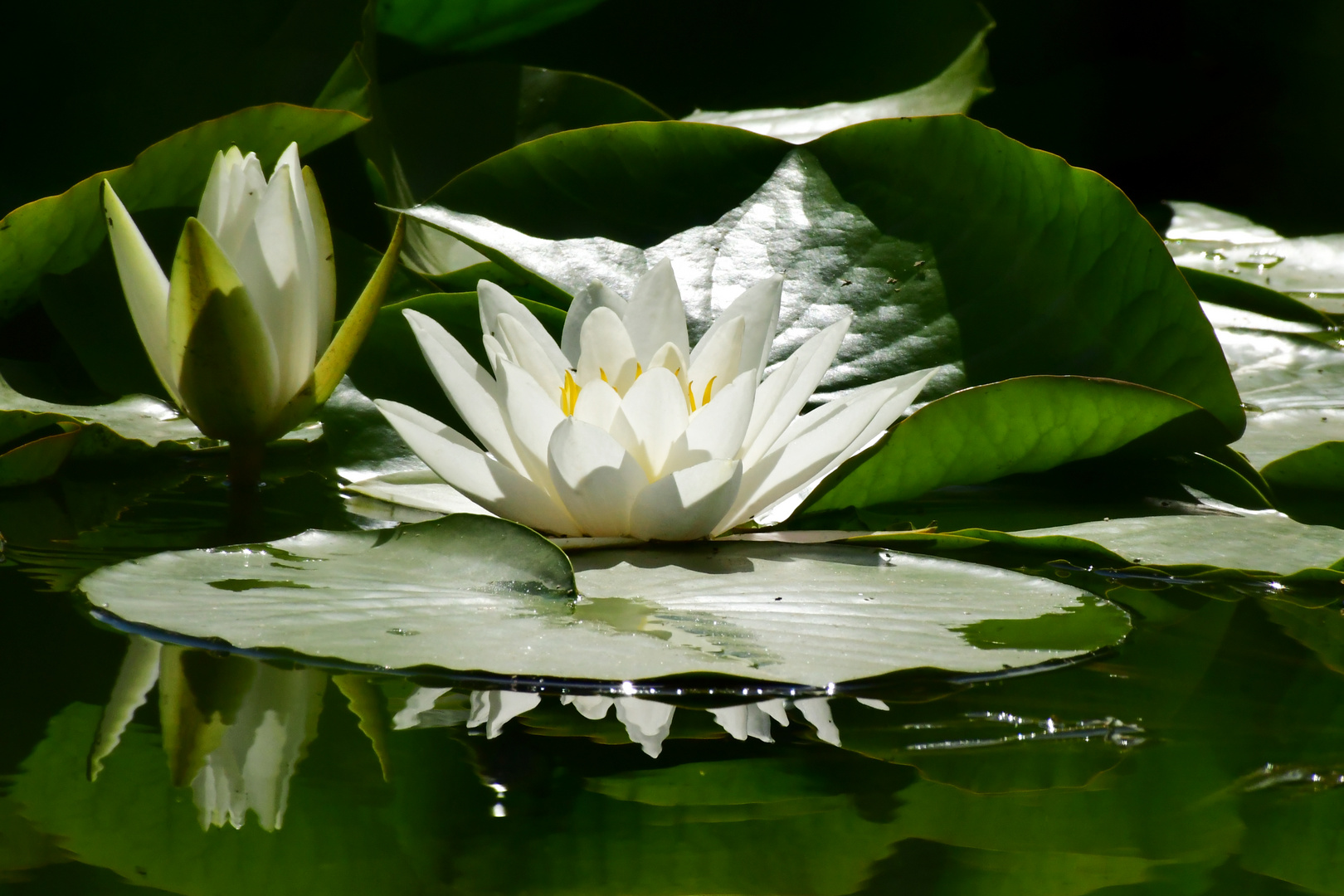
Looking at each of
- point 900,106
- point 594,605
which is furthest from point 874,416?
point 900,106

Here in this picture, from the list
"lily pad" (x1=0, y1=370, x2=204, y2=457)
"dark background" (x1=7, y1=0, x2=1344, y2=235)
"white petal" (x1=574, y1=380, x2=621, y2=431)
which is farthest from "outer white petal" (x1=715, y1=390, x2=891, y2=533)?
"dark background" (x1=7, y1=0, x2=1344, y2=235)

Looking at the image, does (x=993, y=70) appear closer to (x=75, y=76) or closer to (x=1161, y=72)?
(x=1161, y=72)

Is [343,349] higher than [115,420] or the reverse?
higher

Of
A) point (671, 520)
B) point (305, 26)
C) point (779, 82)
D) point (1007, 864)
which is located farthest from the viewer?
point (779, 82)

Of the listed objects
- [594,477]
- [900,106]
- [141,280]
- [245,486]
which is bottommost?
[245,486]

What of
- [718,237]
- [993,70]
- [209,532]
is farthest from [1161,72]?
[209,532]

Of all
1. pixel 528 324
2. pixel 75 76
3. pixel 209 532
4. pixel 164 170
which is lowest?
pixel 209 532

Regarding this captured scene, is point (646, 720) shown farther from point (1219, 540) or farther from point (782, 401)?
point (1219, 540)
